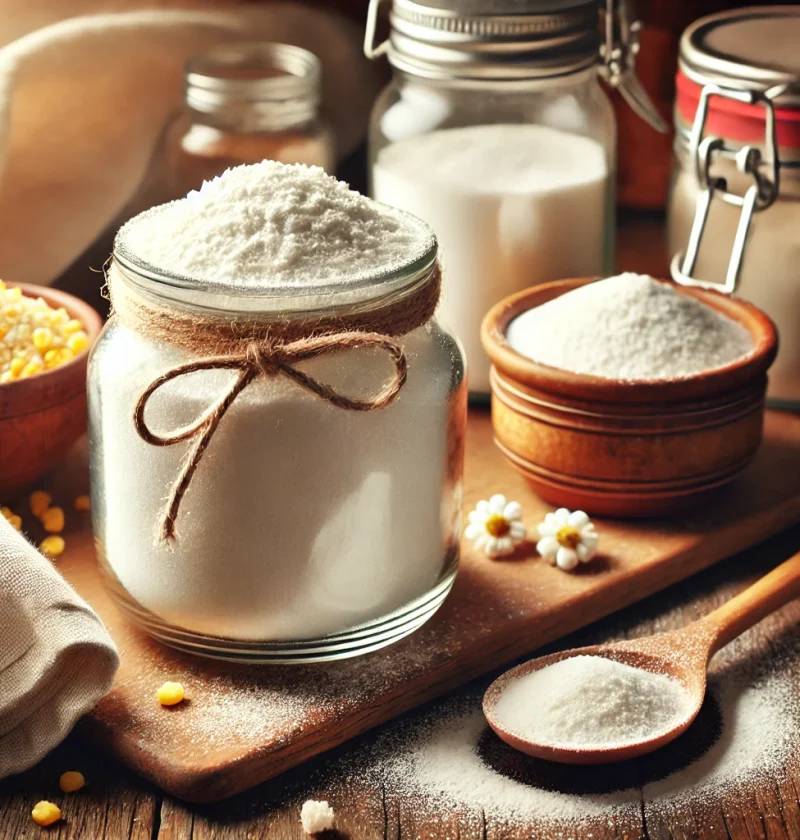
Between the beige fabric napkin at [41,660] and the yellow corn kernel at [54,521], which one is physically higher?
the beige fabric napkin at [41,660]

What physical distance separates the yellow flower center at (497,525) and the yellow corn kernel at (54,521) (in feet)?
1.24

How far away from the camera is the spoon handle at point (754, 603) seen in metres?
1.09

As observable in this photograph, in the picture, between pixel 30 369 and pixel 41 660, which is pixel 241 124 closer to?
pixel 30 369

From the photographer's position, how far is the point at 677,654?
1.07 meters

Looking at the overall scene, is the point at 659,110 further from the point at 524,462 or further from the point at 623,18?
the point at 524,462

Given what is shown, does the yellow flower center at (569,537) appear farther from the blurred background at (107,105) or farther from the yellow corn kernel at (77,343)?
the blurred background at (107,105)

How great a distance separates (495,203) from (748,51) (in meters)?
0.31

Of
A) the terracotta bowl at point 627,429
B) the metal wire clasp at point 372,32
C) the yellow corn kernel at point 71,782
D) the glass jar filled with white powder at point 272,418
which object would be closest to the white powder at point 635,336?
the terracotta bowl at point 627,429

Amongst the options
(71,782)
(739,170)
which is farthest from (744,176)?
(71,782)

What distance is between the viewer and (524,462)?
1281 millimetres

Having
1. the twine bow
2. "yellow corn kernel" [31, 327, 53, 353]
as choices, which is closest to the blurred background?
"yellow corn kernel" [31, 327, 53, 353]

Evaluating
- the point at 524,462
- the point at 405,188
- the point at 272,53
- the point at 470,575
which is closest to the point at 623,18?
the point at 405,188

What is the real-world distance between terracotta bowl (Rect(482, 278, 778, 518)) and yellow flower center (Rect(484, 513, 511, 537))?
0.26 feet

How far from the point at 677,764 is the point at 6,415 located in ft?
2.05
